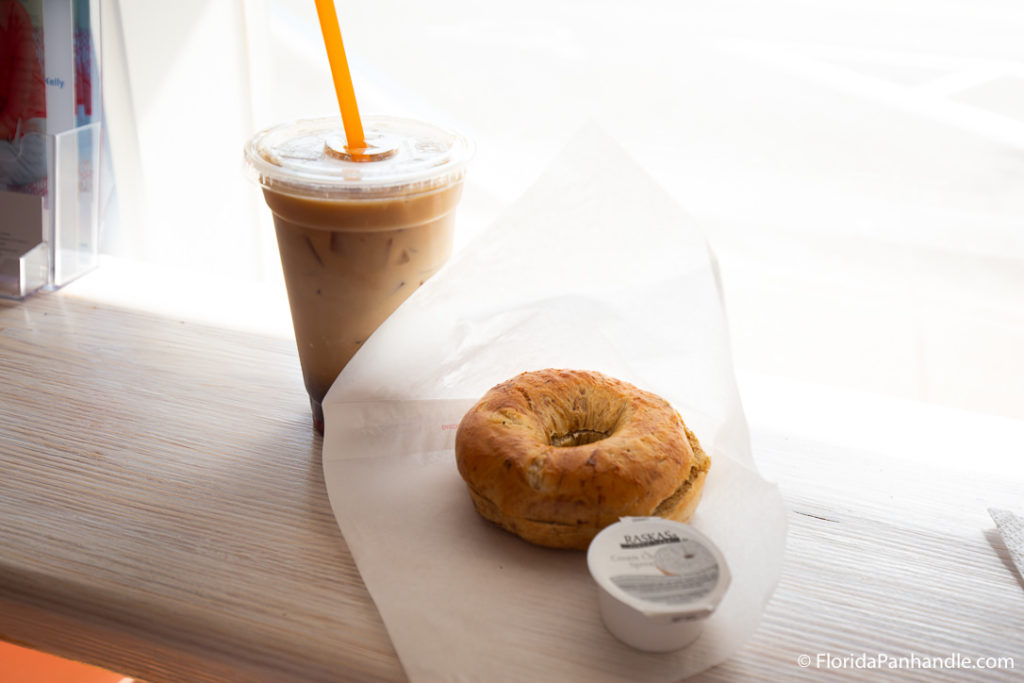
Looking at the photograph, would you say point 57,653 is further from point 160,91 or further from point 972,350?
point 972,350

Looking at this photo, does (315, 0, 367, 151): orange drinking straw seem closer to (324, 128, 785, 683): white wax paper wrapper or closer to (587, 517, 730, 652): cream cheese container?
(324, 128, 785, 683): white wax paper wrapper

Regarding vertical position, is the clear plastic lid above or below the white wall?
above

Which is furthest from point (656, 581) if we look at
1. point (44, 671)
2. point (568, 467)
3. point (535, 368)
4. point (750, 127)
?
point (750, 127)

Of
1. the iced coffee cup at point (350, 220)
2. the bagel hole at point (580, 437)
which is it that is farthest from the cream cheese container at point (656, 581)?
the iced coffee cup at point (350, 220)

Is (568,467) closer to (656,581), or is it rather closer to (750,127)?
(656,581)

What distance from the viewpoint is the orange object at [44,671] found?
101cm

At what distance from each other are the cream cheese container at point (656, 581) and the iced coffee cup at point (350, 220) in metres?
0.35

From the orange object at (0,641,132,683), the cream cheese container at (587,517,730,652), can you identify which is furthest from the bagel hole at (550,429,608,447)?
the orange object at (0,641,132,683)

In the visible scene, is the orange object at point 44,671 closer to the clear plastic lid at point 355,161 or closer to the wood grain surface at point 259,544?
the wood grain surface at point 259,544

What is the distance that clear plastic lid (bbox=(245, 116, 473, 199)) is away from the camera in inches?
32.7

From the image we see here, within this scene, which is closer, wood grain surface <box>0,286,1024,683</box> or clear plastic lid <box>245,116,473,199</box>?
wood grain surface <box>0,286,1024,683</box>

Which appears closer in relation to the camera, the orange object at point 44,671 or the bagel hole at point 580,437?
the bagel hole at point 580,437

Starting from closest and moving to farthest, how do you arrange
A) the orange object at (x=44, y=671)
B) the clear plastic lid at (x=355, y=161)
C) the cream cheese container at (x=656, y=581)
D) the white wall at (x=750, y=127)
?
the cream cheese container at (x=656, y=581) → the clear plastic lid at (x=355, y=161) → the orange object at (x=44, y=671) → the white wall at (x=750, y=127)

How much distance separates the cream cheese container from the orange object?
64 cm
